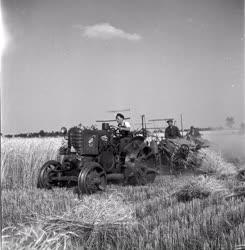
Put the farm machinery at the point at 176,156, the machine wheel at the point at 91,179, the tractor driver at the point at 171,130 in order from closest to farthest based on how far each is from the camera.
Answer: the machine wheel at the point at 91,179, the farm machinery at the point at 176,156, the tractor driver at the point at 171,130

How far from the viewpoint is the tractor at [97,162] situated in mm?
8547

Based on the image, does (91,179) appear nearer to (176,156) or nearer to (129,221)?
(129,221)

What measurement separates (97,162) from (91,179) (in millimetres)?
→ 866

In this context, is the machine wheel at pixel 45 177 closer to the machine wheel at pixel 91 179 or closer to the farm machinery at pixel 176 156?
the machine wheel at pixel 91 179

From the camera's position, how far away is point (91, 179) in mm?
8195

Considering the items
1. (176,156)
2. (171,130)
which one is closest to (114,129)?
(176,156)

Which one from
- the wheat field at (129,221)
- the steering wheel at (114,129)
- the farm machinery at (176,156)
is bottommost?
the wheat field at (129,221)

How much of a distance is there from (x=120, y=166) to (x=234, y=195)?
2980mm

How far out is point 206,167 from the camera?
1251cm

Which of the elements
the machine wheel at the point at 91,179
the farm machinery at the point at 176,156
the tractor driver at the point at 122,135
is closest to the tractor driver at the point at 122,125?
the tractor driver at the point at 122,135

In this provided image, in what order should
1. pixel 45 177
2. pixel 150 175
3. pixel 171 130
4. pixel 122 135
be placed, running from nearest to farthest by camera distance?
pixel 45 177
pixel 122 135
pixel 150 175
pixel 171 130

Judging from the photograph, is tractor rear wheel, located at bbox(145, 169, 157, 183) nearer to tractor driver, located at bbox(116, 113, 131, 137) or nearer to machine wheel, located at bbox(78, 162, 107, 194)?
tractor driver, located at bbox(116, 113, 131, 137)

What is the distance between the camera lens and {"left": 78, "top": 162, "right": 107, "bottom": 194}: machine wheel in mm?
7957

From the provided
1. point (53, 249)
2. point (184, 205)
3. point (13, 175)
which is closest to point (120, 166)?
point (13, 175)
